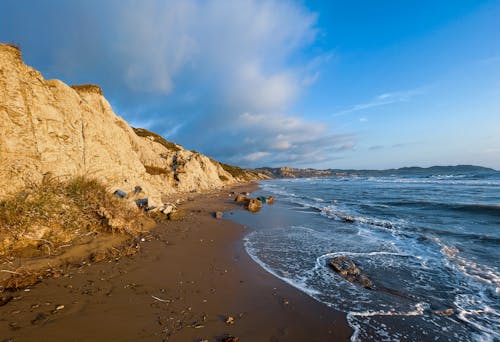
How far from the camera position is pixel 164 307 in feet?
15.8

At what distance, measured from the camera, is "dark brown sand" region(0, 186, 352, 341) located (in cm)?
405

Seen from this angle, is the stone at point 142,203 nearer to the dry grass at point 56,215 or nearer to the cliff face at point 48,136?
the cliff face at point 48,136

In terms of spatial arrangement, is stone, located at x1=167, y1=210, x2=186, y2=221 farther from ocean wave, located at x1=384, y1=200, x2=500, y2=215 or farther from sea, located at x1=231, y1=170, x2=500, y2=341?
ocean wave, located at x1=384, y1=200, x2=500, y2=215

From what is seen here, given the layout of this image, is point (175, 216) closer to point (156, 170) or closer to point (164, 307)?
point (164, 307)

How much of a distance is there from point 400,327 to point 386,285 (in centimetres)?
211

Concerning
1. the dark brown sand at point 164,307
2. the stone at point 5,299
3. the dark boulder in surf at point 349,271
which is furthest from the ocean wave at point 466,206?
the stone at point 5,299

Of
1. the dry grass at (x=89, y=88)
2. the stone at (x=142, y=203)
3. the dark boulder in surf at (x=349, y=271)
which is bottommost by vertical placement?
the dark boulder in surf at (x=349, y=271)

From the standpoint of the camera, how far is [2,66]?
8406 millimetres

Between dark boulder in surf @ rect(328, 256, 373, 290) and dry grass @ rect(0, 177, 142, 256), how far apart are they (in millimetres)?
7854

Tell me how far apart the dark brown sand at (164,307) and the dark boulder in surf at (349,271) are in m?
2.03

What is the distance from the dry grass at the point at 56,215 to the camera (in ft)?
21.3

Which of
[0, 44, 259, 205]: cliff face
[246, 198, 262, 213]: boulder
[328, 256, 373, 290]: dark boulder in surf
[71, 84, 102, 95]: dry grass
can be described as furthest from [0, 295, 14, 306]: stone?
[71, 84, 102, 95]: dry grass

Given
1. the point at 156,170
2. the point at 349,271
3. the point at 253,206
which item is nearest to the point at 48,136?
the point at 349,271

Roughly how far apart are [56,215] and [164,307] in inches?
215
